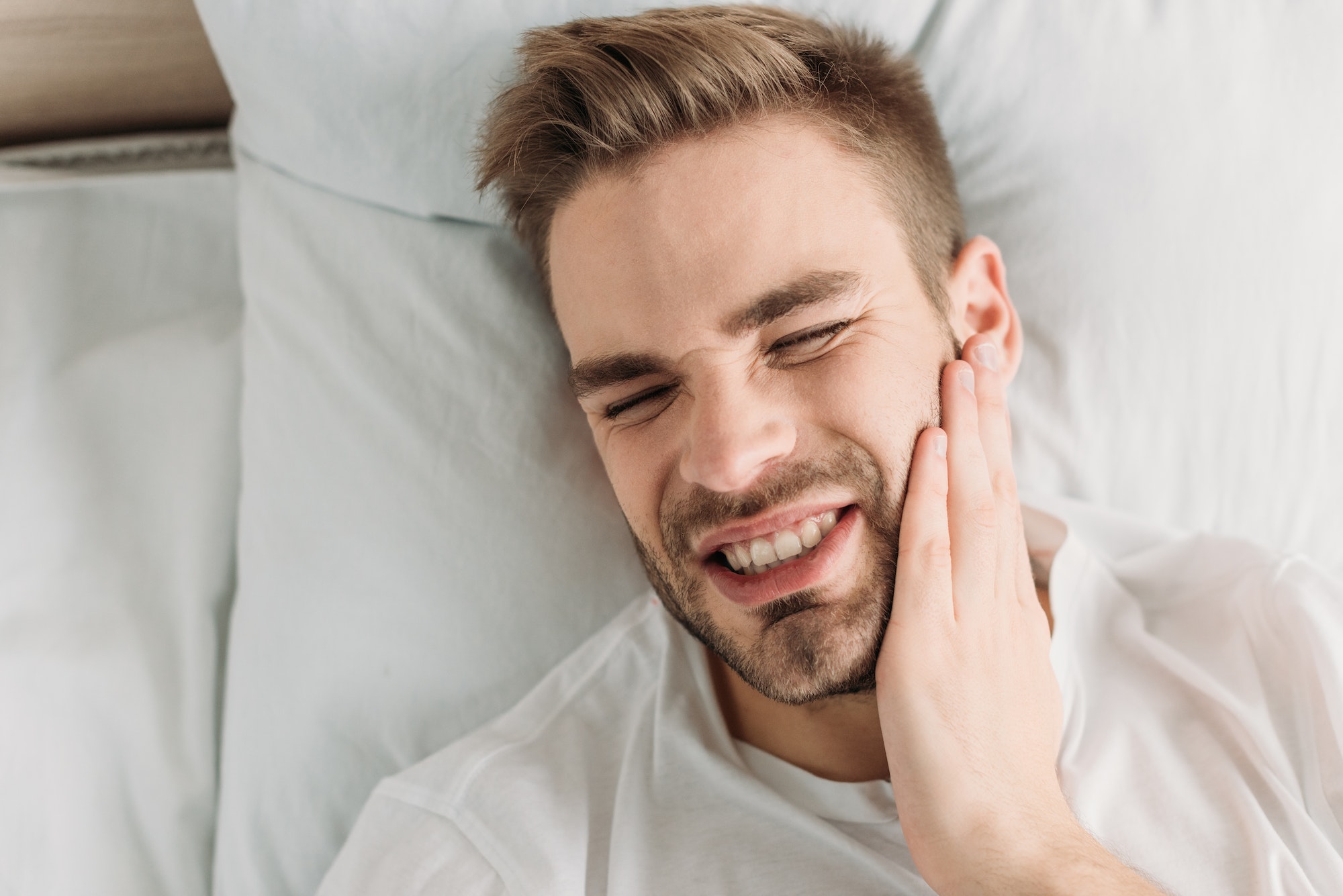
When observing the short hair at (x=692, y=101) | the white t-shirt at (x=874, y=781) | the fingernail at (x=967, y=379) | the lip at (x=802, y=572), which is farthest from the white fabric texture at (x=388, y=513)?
the fingernail at (x=967, y=379)

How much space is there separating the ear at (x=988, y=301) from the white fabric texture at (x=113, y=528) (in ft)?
3.73

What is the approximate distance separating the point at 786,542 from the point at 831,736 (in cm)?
31

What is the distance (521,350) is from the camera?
4.95ft

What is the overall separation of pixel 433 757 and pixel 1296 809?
110cm

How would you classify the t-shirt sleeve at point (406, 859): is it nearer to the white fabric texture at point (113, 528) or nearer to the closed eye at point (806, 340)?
the white fabric texture at point (113, 528)

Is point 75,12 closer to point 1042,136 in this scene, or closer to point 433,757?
point 433,757

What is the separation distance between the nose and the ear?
0.40 m

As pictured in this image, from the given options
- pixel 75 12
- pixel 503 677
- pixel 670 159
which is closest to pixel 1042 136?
pixel 670 159

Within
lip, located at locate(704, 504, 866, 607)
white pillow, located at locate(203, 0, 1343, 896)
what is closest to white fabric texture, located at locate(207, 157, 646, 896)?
white pillow, located at locate(203, 0, 1343, 896)

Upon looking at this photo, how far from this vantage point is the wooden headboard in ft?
4.80

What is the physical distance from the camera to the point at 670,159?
1184 millimetres

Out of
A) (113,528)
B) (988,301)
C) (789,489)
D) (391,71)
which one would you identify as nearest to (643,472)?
(789,489)

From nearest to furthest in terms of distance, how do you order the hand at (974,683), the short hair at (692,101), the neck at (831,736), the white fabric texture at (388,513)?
the hand at (974,683)
the short hair at (692,101)
the neck at (831,736)
the white fabric texture at (388,513)

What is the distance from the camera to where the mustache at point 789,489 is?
44.8 inches
